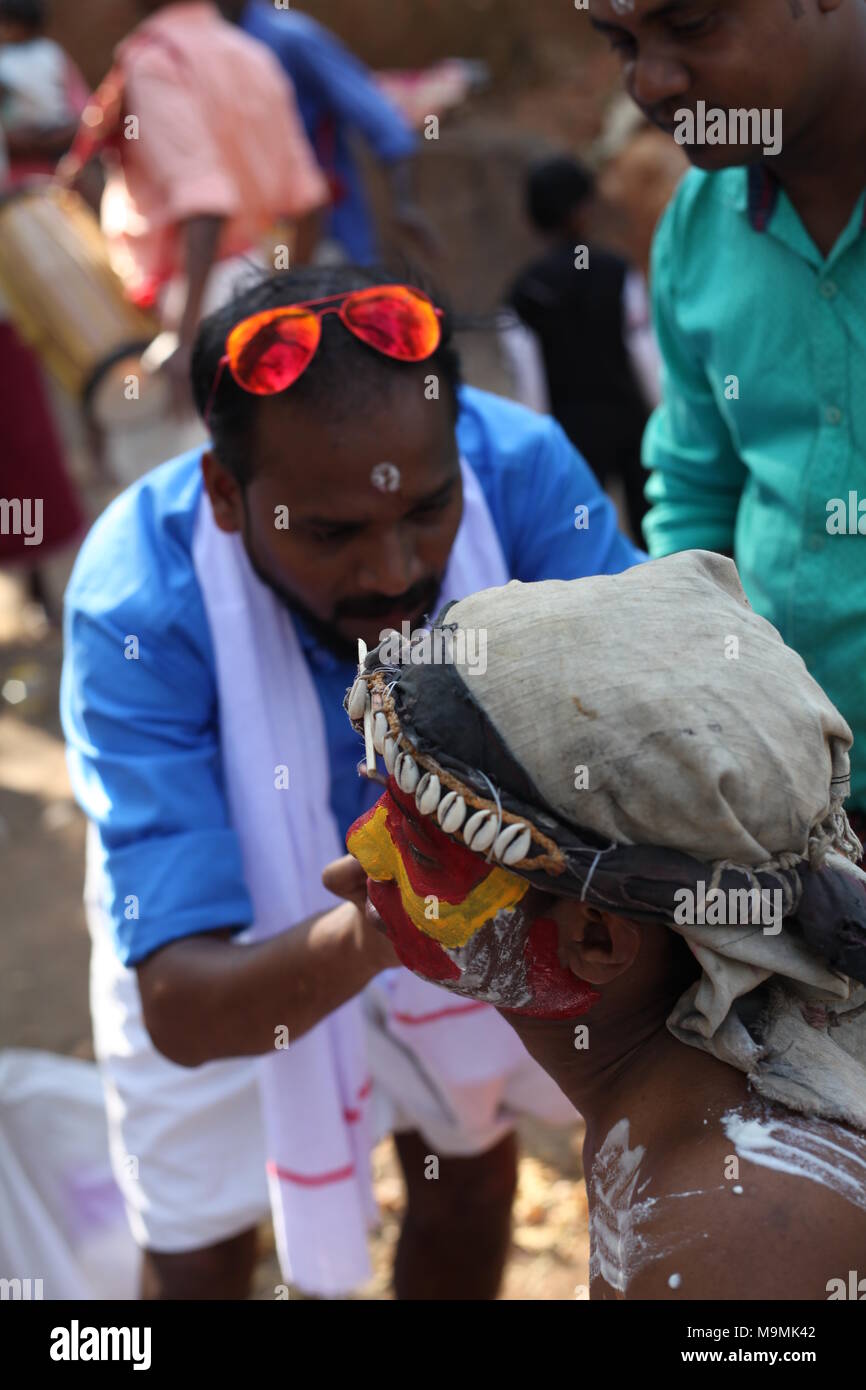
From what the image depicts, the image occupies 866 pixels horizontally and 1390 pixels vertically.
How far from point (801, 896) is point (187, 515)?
4.76 feet

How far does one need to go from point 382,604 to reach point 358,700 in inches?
27.1

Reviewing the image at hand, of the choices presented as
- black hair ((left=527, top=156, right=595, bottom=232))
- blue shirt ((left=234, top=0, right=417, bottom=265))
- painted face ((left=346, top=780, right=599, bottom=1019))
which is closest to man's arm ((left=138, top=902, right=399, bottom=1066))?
painted face ((left=346, top=780, right=599, bottom=1019))

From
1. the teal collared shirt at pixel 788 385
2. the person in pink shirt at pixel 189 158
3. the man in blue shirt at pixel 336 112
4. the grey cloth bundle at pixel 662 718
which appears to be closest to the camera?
the grey cloth bundle at pixel 662 718

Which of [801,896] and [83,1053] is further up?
[801,896]

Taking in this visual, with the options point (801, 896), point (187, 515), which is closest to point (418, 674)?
point (801, 896)

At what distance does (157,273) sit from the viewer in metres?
5.12

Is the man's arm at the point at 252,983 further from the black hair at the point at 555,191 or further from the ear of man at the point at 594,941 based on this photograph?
the black hair at the point at 555,191

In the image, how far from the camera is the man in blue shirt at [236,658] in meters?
2.22

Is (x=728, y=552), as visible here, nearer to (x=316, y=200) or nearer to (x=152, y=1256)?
(x=152, y=1256)

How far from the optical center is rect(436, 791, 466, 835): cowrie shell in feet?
4.81

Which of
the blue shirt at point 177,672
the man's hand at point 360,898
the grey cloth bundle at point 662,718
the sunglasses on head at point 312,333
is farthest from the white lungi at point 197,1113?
the grey cloth bundle at point 662,718

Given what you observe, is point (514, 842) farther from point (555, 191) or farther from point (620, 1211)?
point (555, 191)

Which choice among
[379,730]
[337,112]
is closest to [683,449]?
[379,730]

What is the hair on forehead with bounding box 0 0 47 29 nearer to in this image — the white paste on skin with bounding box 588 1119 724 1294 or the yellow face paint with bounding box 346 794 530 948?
the yellow face paint with bounding box 346 794 530 948
